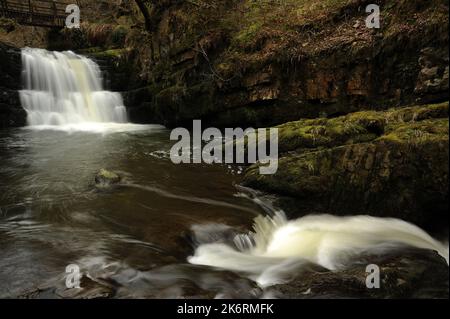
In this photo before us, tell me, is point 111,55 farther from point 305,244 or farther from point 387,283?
point 387,283

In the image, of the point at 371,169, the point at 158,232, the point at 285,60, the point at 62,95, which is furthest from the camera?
the point at 62,95

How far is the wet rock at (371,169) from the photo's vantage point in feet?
19.0

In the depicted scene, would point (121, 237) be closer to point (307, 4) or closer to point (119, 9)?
point (307, 4)

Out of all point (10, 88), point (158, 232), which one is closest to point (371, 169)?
point (158, 232)

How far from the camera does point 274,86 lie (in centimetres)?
1183

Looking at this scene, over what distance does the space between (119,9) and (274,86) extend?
12.1 m

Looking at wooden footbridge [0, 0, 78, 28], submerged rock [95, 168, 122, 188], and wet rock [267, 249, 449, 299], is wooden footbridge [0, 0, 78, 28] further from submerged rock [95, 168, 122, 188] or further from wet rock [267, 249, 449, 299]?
wet rock [267, 249, 449, 299]

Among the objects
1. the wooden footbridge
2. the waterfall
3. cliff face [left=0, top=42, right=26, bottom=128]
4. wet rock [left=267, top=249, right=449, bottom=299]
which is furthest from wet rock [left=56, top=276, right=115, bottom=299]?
the wooden footbridge

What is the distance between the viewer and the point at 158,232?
571 cm

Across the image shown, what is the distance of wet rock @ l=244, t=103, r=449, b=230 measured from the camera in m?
5.78

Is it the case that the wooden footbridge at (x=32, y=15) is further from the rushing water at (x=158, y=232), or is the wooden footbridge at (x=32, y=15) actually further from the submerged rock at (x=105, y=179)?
the submerged rock at (x=105, y=179)

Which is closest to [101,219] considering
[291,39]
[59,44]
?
[291,39]

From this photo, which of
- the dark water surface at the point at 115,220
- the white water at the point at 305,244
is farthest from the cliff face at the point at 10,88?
the white water at the point at 305,244

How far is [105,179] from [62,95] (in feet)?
31.2
